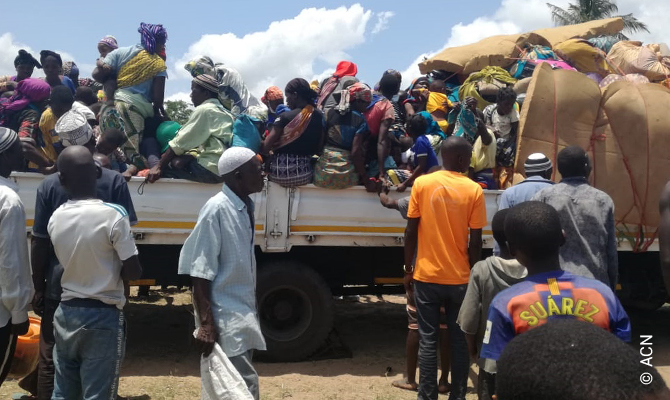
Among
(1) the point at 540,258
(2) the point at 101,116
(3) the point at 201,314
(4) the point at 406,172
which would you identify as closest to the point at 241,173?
(3) the point at 201,314

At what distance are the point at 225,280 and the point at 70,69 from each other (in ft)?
17.5

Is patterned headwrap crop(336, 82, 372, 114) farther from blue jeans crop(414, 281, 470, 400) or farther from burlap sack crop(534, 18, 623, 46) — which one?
burlap sack crop(534, 18, 623, 46)

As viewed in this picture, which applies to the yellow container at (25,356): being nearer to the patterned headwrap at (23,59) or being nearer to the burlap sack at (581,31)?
the patterned headwrap at (23,59)

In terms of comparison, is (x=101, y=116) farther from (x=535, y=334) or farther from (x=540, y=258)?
(x=535, y=334)

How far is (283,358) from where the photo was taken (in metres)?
4.91

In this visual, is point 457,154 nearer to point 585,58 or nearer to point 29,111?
point 29,111

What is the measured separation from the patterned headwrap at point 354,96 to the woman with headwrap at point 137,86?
61.4 inches

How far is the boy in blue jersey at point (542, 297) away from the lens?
1.82 meters

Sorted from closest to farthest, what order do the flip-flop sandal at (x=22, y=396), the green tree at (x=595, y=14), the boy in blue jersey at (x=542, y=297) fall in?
the boy in blue jersey at (x=542, y=297)
the flip-flop sandal at (x=22, y=396)
the green tree at (x=595, y=14)

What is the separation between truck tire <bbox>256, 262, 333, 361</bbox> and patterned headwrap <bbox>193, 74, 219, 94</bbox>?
1.50 metres

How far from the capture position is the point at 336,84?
5586 mm

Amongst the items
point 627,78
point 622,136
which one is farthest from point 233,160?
point 627,78

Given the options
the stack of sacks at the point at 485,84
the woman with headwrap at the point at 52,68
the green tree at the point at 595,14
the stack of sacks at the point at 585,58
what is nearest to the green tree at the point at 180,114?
the woman with headwrap at the point at 52,68

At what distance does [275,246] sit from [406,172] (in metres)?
1.23
